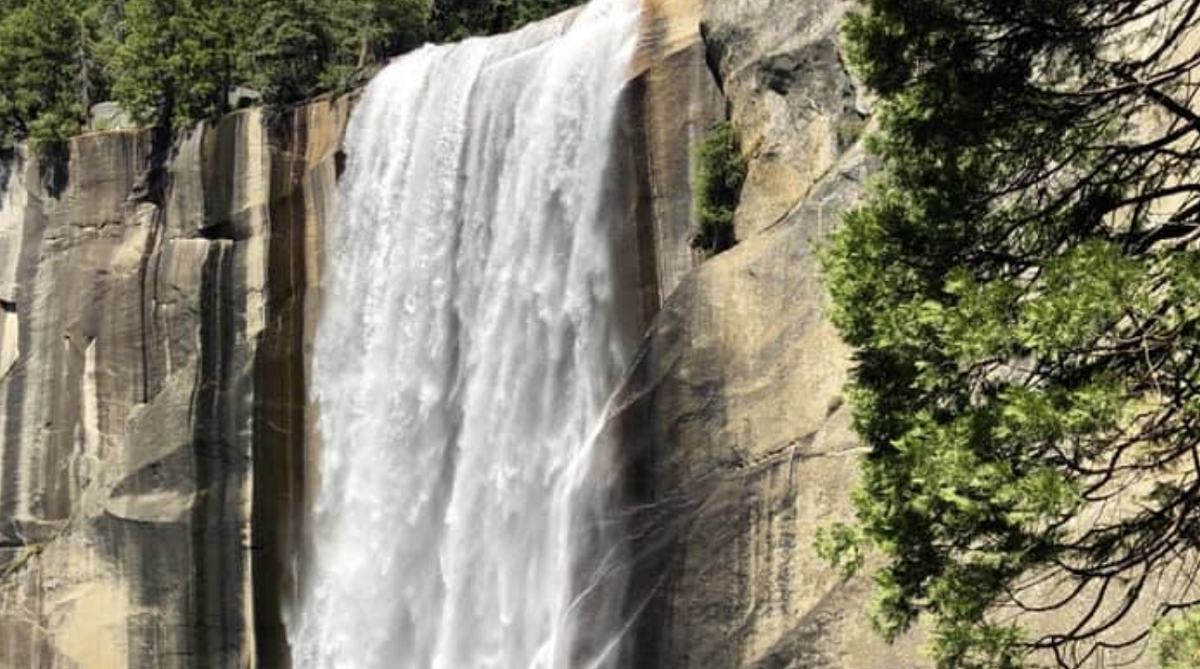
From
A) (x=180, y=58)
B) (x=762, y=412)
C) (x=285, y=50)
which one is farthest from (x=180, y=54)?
(x=762, y=412)

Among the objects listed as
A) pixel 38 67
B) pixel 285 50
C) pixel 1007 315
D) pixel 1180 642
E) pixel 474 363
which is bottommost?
pixel 1180 642

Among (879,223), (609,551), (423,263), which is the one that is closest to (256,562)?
(423,263)

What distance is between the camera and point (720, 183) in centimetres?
1666

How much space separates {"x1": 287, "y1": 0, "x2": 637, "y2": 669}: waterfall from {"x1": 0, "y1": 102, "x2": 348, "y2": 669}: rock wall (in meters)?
1.14

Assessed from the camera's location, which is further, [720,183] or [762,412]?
[720,183]

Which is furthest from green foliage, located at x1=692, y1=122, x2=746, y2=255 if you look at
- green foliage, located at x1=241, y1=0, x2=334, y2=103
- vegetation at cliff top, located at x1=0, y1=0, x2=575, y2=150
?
green foliage, located at x1=241, y1=0, x2=334, y2=103

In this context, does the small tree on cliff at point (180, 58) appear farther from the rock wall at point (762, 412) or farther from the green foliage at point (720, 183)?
the rock wall at point (762, 412)

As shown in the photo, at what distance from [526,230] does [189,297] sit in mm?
9682

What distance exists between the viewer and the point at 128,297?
2592 centimetres

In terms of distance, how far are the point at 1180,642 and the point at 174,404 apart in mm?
22522

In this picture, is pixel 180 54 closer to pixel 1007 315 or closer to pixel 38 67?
pixel 38 67

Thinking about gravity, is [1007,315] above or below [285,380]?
below

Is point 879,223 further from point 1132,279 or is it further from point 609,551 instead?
point 609,551

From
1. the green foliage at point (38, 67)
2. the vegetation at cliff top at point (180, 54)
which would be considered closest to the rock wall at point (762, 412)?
the vegetation at cliff top at point (180, 54)
